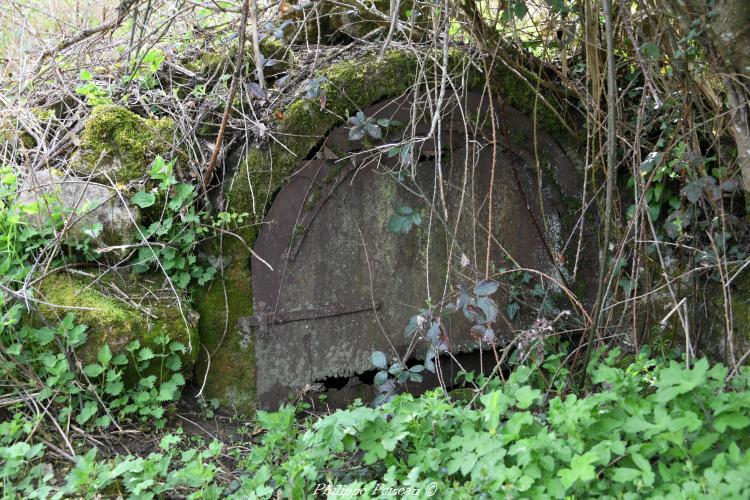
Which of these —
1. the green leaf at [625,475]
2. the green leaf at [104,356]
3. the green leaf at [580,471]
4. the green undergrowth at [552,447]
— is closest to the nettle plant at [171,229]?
the green leaf at [104,356]

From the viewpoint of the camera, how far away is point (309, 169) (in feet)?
11.8

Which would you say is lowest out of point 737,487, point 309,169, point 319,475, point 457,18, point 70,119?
point 319,475

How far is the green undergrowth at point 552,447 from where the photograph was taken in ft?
6.86

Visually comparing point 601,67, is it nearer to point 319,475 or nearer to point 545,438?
point 545,438

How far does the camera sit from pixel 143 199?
335 cm

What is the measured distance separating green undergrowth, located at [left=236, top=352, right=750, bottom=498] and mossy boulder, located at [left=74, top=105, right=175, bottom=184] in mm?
1585

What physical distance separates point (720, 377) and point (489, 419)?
789mm

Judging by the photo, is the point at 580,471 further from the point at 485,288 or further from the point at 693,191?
the point at 693,191

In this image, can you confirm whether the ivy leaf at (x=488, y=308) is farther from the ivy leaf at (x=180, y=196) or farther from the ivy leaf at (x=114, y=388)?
the ivy leaf at (x=114, y=388)

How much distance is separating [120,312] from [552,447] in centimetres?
208

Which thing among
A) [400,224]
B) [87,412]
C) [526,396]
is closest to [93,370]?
[87,412]

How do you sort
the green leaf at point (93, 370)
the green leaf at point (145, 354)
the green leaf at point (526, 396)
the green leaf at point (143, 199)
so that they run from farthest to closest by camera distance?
the green leaf at point (143, 199) → the green leaf at point (145, 354) → the green leaf at point (93, 370) → the green leaf at point (526, 396)

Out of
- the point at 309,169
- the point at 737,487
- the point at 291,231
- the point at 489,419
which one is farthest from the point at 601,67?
the point at 737,487

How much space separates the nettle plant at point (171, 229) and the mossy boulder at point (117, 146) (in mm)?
133
